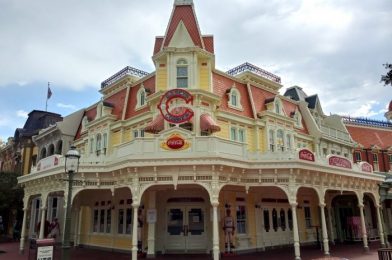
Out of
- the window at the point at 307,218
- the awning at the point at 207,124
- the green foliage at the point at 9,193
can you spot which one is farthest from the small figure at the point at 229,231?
the green foliage at the point at 9,193

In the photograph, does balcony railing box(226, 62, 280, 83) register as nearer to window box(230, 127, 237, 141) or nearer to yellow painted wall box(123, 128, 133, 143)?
window box(230, 127, 237, 141)

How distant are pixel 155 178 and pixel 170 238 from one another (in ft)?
15.5

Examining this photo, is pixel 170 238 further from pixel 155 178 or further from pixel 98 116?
pixel 98 116

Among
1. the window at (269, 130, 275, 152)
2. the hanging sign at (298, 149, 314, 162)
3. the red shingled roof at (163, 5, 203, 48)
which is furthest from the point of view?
the window at (269, 130, 275, 152)

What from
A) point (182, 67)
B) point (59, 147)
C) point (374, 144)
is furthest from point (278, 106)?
point (59, 147)

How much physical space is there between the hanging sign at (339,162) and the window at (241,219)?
17.7 feet

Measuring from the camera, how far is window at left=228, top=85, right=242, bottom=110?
19966 millimetres

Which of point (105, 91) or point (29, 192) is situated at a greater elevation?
point (105, 91)

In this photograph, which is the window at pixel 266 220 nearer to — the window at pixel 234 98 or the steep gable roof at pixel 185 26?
the window at pixel 234 98

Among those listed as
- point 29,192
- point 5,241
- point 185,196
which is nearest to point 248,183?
point 185,196

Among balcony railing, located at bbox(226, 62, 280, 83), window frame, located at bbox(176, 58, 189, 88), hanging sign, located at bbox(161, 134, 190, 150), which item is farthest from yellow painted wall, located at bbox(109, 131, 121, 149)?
balcony railing, located at bbox(226, 62, 280, 83)

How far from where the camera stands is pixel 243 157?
15.3 metres

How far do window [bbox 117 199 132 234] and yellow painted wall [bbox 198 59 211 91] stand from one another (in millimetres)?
7837

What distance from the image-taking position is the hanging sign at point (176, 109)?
16.4 metres
